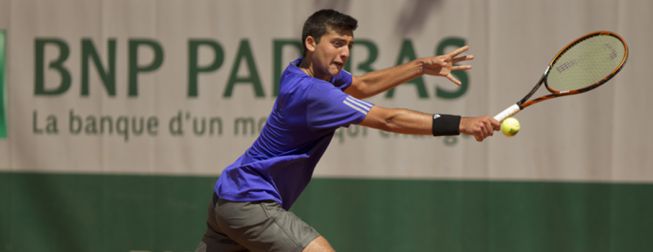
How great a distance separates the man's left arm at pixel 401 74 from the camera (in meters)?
4.33

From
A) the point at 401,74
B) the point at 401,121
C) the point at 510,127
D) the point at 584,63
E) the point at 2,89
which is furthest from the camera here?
the point at 2,89

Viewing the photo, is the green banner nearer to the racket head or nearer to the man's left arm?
the man's left arm

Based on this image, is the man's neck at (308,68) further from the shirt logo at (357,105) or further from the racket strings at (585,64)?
the racket strings at (585,64)

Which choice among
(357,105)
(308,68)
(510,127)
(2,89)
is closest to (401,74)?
(308,68)

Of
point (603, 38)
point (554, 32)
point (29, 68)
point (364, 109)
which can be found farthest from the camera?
point (29, 68)

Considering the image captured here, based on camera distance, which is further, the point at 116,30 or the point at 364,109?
the point at 116,30

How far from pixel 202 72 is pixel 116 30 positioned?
0.58m

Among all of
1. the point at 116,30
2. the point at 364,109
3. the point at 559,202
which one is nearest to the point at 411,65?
the point at 364,109

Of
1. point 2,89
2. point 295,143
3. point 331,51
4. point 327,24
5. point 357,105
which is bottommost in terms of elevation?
point 295,143

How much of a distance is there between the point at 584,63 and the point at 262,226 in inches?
63.2

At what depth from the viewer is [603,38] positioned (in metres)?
4.41

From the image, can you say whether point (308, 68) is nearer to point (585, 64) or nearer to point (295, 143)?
point (295, 143)

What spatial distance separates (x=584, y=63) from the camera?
13.7 ft

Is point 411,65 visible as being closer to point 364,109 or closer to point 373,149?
point 364,109
